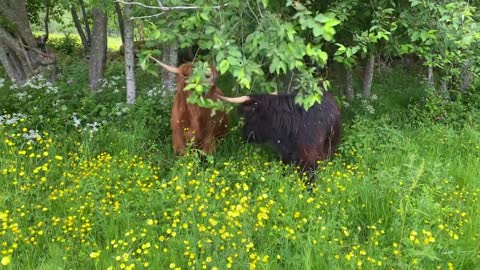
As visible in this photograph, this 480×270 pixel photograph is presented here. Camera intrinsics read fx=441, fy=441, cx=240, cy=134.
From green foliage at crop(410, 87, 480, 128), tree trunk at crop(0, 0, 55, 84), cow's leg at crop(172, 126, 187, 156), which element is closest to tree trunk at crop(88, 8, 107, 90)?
tree trunk at crop(0, 0, 55, 84)

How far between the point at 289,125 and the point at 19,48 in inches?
191

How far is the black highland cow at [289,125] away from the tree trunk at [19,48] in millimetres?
4416

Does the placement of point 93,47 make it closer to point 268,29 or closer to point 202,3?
point 202,3

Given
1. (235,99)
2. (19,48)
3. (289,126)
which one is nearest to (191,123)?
(235,99)

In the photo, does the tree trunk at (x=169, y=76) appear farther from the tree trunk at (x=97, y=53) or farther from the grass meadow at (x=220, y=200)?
the tree trunk at (x=97, y=53)

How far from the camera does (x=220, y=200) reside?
148 inches

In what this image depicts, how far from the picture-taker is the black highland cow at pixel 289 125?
423cm

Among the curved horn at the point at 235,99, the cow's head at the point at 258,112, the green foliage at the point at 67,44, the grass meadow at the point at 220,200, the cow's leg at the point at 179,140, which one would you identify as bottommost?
the grass meadow at the point at 220,200

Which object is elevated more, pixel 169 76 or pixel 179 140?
pixel 169 76

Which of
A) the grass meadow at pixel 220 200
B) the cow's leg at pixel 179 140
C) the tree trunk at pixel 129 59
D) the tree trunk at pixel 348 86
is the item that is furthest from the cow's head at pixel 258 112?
the tree trunk at pixel 348 86

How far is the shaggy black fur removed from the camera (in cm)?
423

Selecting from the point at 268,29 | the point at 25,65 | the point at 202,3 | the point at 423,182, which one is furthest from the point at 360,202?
the point at 25,65

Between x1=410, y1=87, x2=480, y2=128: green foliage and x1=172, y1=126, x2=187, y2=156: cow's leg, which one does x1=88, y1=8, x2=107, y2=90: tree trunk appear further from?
x1=410, y1=87, x2=480, y2=128: green foliage

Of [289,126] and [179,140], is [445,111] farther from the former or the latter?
[179,140]
